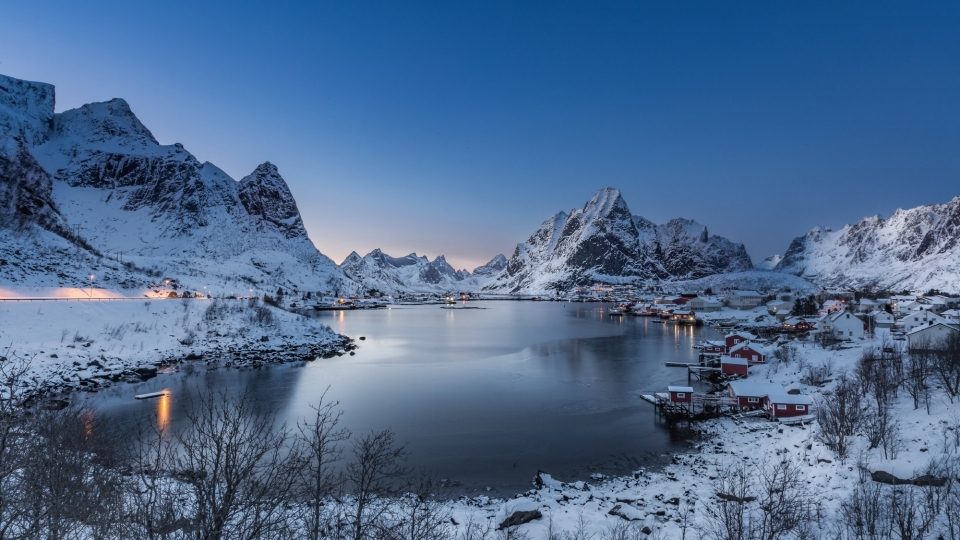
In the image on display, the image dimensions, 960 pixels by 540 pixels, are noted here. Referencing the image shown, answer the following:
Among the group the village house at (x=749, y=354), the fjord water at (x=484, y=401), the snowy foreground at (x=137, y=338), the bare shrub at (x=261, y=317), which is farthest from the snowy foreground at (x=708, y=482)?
the bare shrub at (x=261, y=317)

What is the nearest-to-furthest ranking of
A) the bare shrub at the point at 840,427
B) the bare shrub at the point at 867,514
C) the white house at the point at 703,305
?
the bare shrub at the point at 867,514
the bare shrub at the point at 840,427
the white house at the point at 703,305

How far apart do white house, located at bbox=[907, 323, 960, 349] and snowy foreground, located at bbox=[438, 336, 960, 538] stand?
38.5 ft

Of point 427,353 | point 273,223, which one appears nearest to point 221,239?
point 273,223

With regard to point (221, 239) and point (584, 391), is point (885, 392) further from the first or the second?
point (221, 239)

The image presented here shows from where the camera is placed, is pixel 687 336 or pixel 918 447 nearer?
pixel 918 447

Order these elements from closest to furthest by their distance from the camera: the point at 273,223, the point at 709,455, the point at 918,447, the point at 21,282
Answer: the point at 918,447 → the point at 709,455 → the point at 21,282 → the point at 273,223

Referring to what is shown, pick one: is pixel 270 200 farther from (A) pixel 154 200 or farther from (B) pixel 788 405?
(B) pixel 788 405

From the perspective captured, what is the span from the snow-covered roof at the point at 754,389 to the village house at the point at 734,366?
789 centimetres

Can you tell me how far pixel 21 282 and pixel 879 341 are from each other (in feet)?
233

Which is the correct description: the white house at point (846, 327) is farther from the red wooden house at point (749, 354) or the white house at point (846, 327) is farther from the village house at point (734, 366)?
the village house at point (734, 366)

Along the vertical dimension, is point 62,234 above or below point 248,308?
above

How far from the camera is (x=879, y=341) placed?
36.9 meters

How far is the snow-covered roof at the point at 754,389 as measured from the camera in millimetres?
24330

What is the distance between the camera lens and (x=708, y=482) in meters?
15.3
